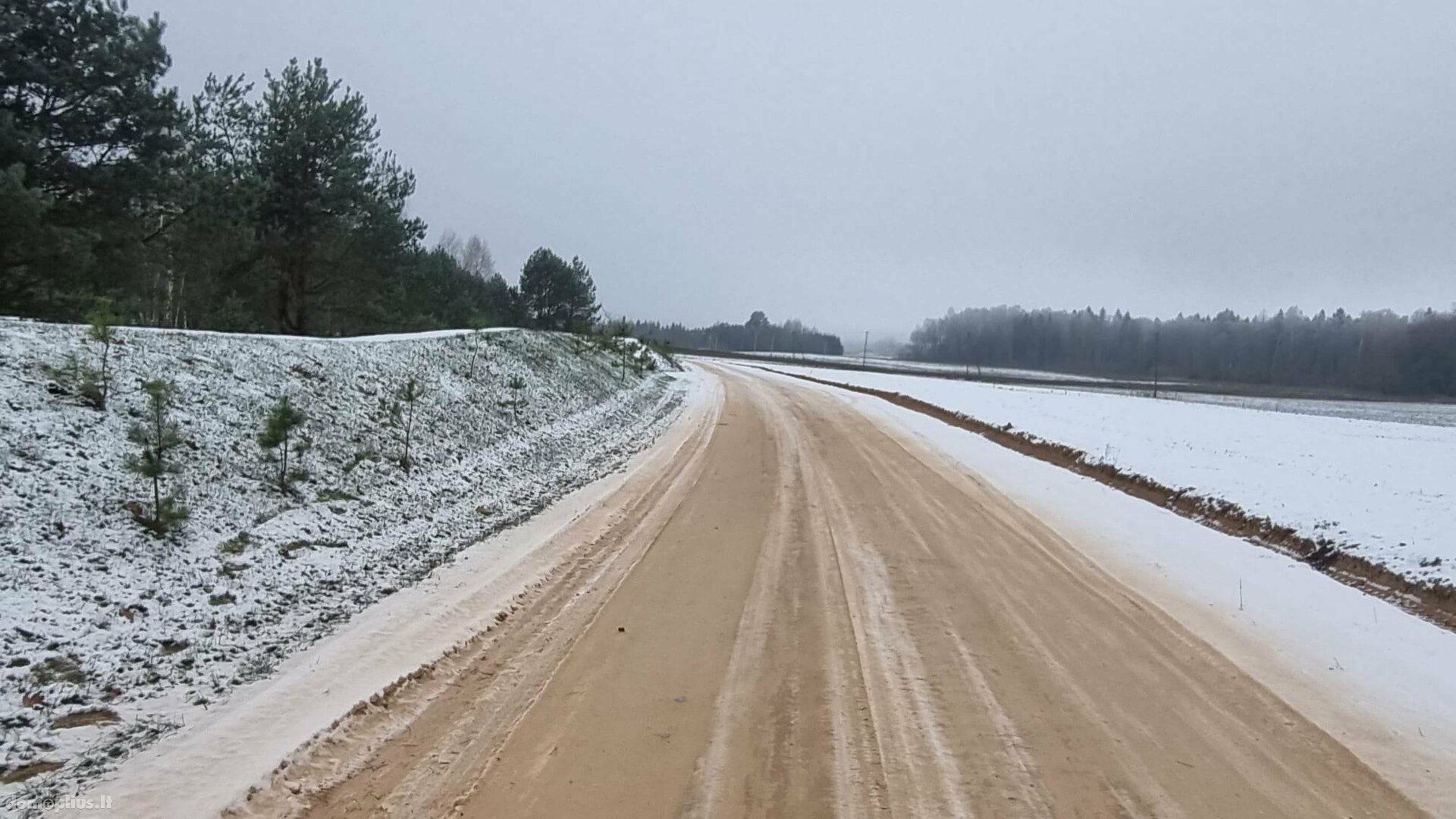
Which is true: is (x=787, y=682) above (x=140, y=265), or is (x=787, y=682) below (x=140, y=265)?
below

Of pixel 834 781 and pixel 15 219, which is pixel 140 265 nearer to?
pixel 15 219

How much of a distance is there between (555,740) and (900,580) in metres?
3.74

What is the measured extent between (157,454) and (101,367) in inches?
75.4

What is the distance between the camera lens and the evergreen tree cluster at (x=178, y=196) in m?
12.0

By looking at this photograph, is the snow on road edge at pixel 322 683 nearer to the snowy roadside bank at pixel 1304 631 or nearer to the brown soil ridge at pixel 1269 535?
the snowy roadside bank at pixel 1304 631

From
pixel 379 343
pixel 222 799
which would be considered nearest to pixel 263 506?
pixel 222 799

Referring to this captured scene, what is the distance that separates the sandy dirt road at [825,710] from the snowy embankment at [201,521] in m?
1.18

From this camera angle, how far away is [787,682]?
443 centimetres

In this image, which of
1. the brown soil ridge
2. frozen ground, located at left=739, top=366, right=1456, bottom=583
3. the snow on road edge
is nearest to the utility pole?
frozen ground, located at left=739, top=366, right=1456, bottom=583

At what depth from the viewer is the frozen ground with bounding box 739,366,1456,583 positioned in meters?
8.37

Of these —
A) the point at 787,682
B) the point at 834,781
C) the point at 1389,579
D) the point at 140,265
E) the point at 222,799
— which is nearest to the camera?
the point at 222,799

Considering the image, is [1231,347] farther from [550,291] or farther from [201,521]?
[201,521]

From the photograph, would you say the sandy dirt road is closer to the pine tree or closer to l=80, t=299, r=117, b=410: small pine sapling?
l=80, t=299, r=117, b=410: small pine sapling

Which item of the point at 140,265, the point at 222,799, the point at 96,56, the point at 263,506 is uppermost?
the point at 96,56
